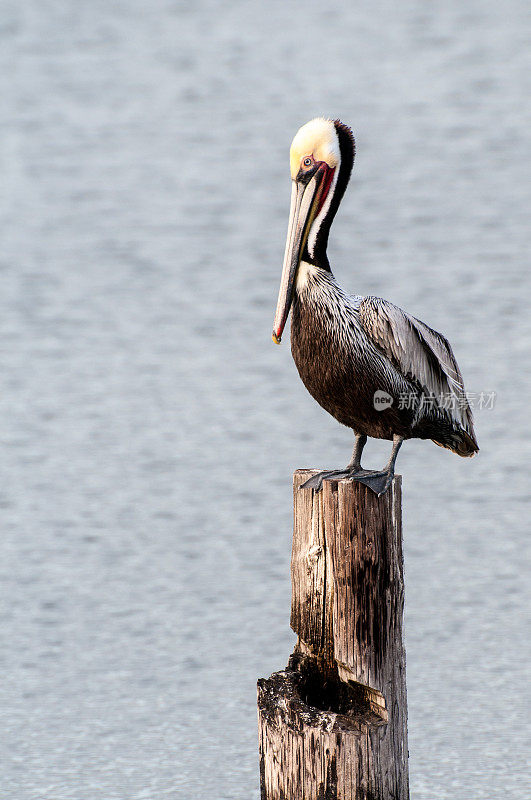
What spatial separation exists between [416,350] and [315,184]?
658 mm

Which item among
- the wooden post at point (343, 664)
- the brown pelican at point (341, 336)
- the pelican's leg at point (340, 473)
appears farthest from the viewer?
the brown pelican at point (341, 336)

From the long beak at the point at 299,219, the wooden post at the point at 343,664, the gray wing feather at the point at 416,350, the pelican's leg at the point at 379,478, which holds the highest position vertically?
the long beak at the point at 299,219

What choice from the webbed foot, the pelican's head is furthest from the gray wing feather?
the webbed foot

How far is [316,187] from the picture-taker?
299cm

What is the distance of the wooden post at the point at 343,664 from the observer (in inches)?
102

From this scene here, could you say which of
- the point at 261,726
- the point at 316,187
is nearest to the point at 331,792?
the point at 261,726

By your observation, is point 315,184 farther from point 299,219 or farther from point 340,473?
point 340,473

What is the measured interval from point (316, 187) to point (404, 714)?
174 centimetres

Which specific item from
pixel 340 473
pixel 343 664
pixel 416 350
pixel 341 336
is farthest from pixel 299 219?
pixel 343 664

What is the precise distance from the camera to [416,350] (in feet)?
9.94

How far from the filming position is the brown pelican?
9.38 ft

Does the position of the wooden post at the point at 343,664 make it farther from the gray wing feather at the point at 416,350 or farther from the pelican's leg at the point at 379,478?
the gray wing feather at the point at 416,350

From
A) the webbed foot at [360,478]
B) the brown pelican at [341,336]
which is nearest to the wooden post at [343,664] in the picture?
the webbed foot at [360,478]

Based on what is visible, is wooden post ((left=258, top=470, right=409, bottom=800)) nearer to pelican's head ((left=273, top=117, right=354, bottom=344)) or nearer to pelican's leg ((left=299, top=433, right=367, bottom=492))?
pelican's leg ((left=299, top=433, right=367, bottom=492))
